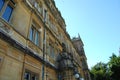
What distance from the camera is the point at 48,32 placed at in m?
11.9

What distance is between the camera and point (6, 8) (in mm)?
6977

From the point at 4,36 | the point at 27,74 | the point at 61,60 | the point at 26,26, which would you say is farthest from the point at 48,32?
the point at 4,36

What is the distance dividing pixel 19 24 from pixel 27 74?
120 inches

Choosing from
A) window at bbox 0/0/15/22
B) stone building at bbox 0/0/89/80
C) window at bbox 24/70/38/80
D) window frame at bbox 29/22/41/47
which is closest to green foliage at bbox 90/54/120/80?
stone building at bbox 0/0/89/80

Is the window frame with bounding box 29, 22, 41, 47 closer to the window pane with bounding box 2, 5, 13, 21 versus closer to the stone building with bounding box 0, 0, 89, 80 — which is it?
the stone building with bounding box 0, 0, 89, 80

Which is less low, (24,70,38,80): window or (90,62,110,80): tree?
(90,62,110,80): tree

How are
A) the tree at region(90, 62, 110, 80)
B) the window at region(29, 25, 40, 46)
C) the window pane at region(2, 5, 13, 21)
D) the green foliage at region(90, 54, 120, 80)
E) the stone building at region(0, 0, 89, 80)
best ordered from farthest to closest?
the tree at region(90, 62, 110, 80), the green foliage at region(90, 54, 120, 80), the window at region(29, 25, 40, 46), the window pane at region(2, 5, 13, 21), the stone building at region(0, 0, 89, 80)

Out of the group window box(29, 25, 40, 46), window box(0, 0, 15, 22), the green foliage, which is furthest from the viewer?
the green foliage

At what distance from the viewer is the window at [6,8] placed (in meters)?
6.60

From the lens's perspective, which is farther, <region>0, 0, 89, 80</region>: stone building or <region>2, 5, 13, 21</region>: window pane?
<region>2, 5, 13, 21</region>: window pane

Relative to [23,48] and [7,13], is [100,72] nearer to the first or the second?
[23,48]

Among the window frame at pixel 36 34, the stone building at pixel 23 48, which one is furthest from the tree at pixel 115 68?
the window frame at pixel 36 34

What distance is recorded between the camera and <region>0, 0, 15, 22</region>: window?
6598 millimetres

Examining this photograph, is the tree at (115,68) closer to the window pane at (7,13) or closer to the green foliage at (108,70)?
the green foliage at (108,70)
